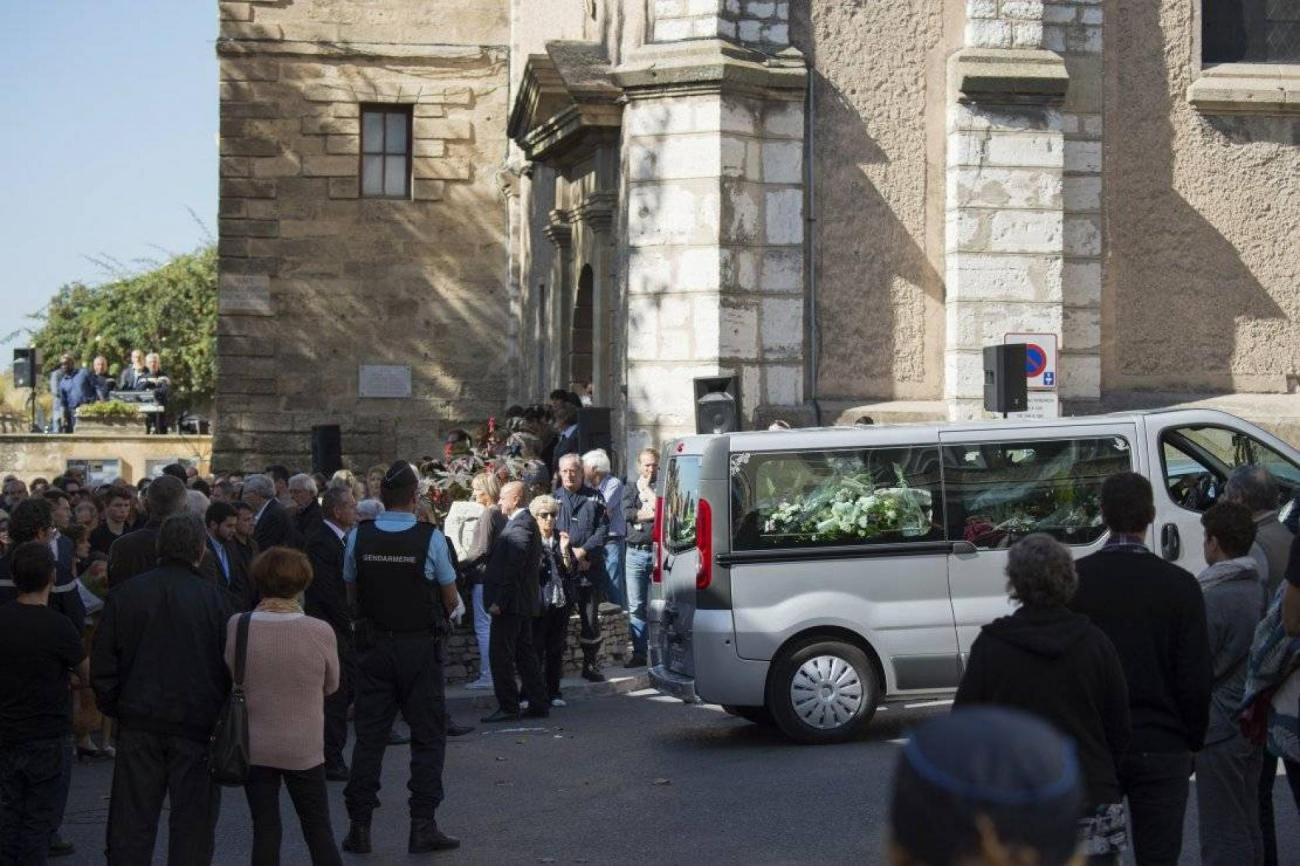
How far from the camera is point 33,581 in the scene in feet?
25.7

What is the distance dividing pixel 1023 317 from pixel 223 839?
11.0 m

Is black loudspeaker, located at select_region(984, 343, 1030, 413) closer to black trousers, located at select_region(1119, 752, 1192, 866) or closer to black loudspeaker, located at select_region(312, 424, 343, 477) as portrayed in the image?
black loudspeaker, located at select_region(312, 424, 343, 477)

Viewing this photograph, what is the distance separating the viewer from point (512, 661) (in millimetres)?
13758

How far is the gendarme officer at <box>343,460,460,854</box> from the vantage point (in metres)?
9.20

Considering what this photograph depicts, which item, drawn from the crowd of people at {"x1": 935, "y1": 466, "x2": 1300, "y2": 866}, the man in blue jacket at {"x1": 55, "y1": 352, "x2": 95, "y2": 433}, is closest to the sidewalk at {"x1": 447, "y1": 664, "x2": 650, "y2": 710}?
the crowd of people at {"x1": 935, "y1": 466, "x2": 1300, "y2": 866}

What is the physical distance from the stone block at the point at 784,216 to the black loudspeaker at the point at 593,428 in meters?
2.28

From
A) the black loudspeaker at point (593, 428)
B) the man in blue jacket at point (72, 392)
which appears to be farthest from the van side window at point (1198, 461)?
Result: the man in blue jacket at point (72, 392)

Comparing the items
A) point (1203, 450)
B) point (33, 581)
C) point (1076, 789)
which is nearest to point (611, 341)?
point (1203, 450)

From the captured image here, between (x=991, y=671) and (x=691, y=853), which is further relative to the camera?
(x=691, y=853)

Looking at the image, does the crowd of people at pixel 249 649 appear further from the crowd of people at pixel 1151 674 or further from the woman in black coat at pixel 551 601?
the crowd of people at pixel 1151 674

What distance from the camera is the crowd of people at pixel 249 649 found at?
7.48 metres

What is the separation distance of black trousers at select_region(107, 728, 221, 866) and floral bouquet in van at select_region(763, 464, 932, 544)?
16.9 ft

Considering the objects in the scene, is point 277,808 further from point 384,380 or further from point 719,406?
point 384,380

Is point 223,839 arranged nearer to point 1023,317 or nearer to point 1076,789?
point 1076,789
